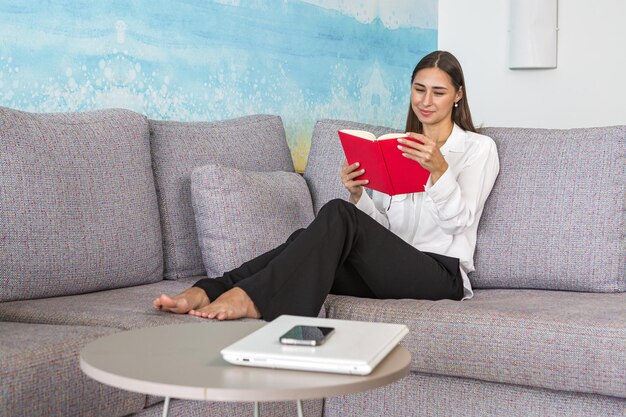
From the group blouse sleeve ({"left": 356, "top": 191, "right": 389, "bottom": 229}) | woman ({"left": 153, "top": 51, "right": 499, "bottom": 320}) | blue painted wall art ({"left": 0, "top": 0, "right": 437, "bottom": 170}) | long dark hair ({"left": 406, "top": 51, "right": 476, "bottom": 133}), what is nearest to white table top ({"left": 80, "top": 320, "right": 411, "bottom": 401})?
woman ({"left": 153, "top": 51, "right": 499, "bottom": 320})

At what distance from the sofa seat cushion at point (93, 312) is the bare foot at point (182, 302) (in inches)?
0.7

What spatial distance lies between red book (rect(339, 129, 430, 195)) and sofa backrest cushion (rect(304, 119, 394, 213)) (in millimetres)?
417

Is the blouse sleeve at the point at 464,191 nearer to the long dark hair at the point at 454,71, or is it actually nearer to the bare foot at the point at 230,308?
the long dark hair at the point at 454,71

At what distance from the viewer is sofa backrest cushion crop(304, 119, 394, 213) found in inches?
118

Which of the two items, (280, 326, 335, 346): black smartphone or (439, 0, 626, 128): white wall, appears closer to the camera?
(280, 326, 335, 346): black smartphone

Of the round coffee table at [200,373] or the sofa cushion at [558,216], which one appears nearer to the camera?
the round coffee table at [200,373]

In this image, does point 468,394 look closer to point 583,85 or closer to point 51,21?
point 51,21

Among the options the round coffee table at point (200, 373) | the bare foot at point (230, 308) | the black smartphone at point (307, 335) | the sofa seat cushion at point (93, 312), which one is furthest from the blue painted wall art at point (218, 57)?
the black smartphone at point (307, 335)

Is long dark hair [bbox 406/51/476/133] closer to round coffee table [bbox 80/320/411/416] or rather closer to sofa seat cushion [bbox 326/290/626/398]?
sofa seat cushion [bbox 326/290/626/398]

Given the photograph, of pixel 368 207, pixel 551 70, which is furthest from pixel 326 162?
pixel 551 70

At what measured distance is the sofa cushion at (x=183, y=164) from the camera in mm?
2703

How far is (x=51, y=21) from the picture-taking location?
2670mm

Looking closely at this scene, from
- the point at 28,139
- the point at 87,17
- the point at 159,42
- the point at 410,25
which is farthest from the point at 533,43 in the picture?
the point at 28,139

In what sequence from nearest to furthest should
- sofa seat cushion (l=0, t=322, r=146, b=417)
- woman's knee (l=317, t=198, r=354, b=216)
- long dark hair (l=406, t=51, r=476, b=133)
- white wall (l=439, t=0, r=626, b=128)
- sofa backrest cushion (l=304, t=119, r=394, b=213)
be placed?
sofa seat cushion (l=0, t=322, r=146, b=417) < woman's knee (l=317, t=198, r=354, b=216) < long dark hair (l=406, t=51, r=476, b=133) < sofa backrest cushion (l=304, t=119, r=394, b=213) < white wall (l=439, t=0, r=626, b=128)
